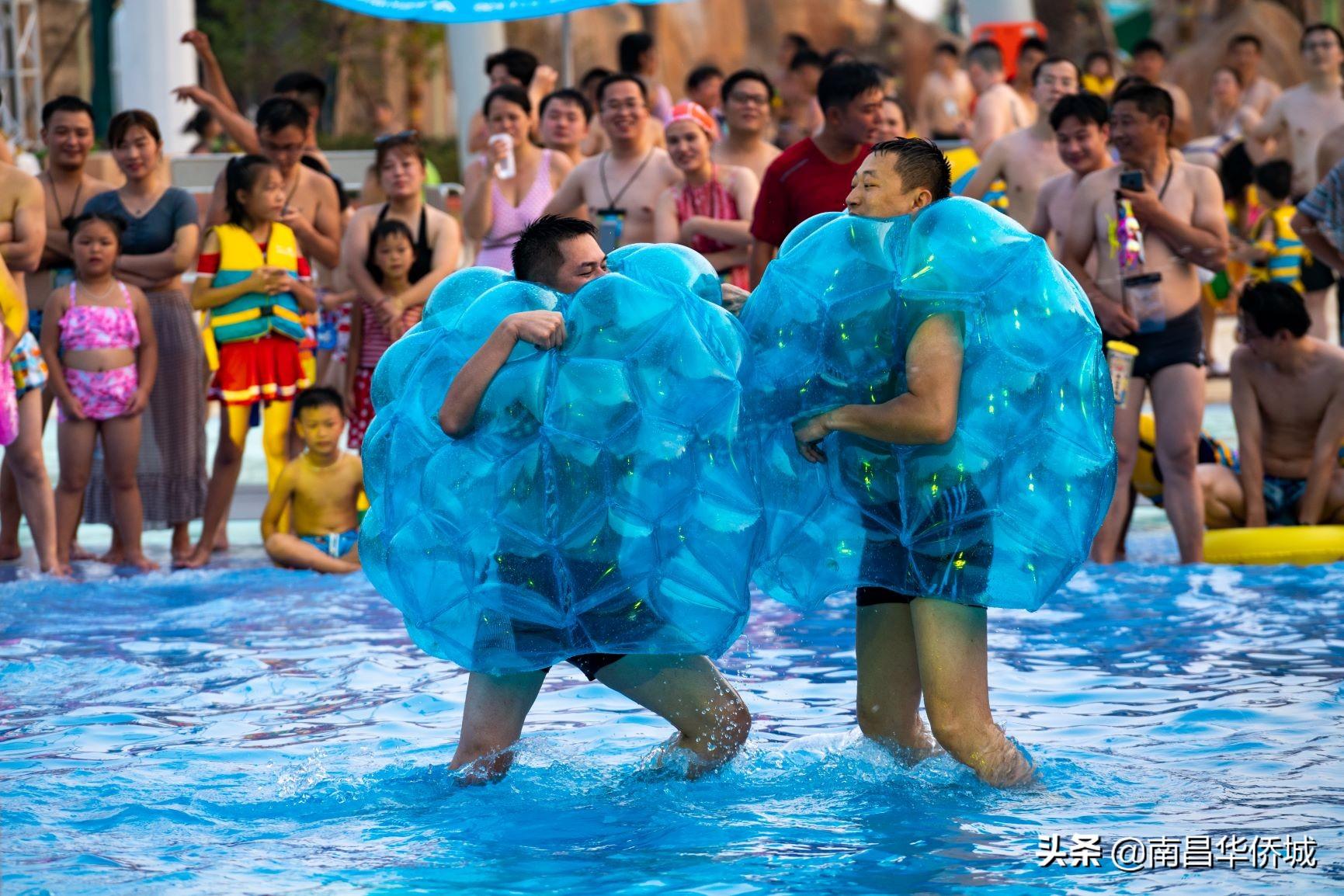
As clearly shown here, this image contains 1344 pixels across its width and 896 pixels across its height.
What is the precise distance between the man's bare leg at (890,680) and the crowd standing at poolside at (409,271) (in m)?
3.23

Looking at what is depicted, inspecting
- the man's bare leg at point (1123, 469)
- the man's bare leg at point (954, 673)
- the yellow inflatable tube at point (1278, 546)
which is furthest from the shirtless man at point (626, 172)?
the man's bare leg at point (954, 673)

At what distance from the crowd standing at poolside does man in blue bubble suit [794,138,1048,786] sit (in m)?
3.12

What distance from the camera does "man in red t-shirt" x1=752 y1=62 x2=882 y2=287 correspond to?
24.2 ft

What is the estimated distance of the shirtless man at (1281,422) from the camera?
7984 mm

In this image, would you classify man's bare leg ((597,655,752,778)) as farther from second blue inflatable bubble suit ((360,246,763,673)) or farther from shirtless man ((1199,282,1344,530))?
shirtless man ((1199,282,1344,530))

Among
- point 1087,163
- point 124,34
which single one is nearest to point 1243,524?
point 1087,163

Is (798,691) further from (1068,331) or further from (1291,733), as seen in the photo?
(1068,331)

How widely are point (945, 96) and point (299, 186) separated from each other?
976cm

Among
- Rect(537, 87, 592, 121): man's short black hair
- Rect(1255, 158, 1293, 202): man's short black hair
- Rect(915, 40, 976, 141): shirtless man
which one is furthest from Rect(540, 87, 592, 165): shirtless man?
Rect(915, 40, 976, 141): shirtless man

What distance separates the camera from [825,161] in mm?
7516

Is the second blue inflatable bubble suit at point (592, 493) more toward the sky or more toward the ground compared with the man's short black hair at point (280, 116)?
more toward the ground

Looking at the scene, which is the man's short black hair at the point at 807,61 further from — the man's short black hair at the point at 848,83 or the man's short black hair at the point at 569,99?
the man's short black hair at the point at 848,83

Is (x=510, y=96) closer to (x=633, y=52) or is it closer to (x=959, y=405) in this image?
(x=633, y=52)

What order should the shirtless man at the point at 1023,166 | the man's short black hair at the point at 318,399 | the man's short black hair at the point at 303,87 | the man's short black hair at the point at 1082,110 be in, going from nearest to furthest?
the man's short black hair at the point at 1082,110, the man's short black hair at the point at 318,399, the shirtless man at the point at 1023,166, the man's short black hair at the point at 303,87
